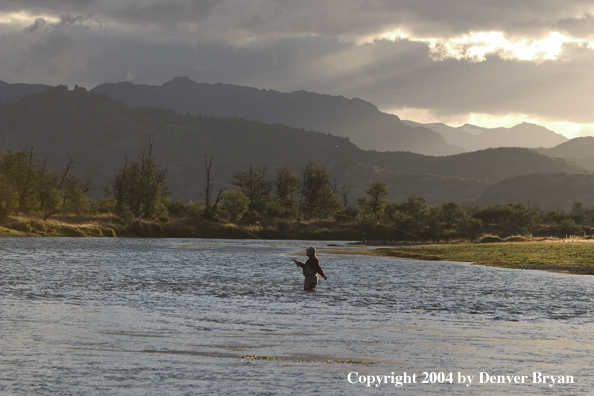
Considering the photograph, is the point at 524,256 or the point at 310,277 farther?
the point at 524,256

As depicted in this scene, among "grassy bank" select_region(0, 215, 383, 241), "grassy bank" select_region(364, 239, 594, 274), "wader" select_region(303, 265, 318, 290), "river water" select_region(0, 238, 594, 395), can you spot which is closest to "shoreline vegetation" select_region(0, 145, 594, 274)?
"grassy bank" select_region(0, 215, 383, 241)

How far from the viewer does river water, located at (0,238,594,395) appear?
1282cm

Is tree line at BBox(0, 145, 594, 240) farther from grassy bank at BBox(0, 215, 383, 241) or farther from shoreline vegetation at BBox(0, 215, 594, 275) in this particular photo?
shoreline vegetation at BBox(0, 215, 594, 275)

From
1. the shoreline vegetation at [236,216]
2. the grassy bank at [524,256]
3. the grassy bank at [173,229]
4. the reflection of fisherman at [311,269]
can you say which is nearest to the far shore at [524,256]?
the grassy bank at [524,256]

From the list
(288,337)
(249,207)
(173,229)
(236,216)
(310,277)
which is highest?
(249,207)

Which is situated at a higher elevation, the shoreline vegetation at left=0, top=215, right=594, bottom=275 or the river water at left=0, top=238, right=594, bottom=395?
the shoreline vegetation at left=0, top=215, right=594, bottom=275

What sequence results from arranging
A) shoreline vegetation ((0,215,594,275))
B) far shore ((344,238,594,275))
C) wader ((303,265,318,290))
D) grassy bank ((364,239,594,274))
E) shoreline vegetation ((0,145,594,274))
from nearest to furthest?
wader ((303,265,318,290)), far shore ((344,238,594,275)), grassy bank ((364,239,594,274)), shoreline vegetation ((0,215,594,275)), shoreline vegetation ((0,145,594,274))

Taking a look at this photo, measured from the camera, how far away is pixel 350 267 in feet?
160

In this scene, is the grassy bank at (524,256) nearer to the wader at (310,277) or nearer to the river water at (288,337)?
the river water at (288,337)

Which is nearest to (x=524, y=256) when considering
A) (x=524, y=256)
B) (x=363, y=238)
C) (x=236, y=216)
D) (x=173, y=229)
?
(x=524, y=256)

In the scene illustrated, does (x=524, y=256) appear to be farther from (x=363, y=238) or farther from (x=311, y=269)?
(x=363, y=238)

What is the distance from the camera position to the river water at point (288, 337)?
42.1 ft

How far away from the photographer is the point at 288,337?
1791 centimetres

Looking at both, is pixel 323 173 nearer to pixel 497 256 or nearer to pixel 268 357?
pixel 497 256
